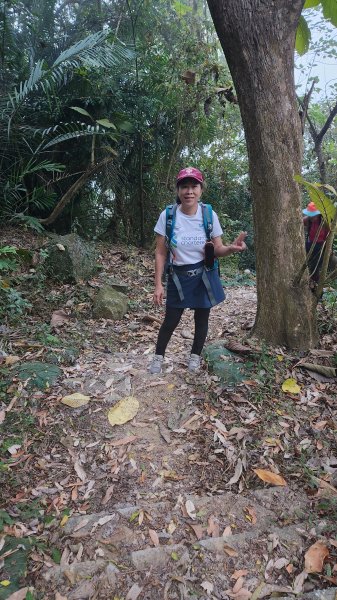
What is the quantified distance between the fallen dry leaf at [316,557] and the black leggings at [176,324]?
1738 mm

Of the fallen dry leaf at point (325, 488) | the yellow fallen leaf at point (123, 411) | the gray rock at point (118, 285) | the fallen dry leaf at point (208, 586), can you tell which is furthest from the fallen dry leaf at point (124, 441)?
A: the gray rock at point (118, 285)

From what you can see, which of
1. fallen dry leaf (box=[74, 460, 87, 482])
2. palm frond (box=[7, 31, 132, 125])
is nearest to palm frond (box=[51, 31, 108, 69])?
palm frond (box=[7, 31, 132, 125])

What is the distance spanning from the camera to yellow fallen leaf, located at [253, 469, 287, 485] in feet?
7.93

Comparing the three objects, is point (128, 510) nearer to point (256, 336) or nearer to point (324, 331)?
point (256, 336)

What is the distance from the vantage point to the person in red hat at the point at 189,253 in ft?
9.66

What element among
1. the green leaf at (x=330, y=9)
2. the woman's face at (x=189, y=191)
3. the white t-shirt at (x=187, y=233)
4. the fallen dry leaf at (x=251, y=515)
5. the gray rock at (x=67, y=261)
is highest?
the green leaf at (x=330, y=9)

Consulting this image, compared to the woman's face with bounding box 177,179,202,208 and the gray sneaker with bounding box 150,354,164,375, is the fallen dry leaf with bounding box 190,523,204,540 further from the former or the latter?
the woman's face with bounding box 177,179,202,208

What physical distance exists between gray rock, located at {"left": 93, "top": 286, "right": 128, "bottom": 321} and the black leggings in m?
1.45

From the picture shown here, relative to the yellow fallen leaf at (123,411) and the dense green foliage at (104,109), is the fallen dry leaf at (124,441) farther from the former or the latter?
the dense green foliage at (104,109)

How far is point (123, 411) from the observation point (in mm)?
3043

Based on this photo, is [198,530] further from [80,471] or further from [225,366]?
[225,366]

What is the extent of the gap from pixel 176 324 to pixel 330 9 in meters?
3.13

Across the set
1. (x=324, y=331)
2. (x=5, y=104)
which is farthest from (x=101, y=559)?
(x=5, y=104)

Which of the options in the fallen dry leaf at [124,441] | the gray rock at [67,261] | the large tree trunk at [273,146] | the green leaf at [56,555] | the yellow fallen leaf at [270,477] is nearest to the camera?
the green leaf at [56,555]
